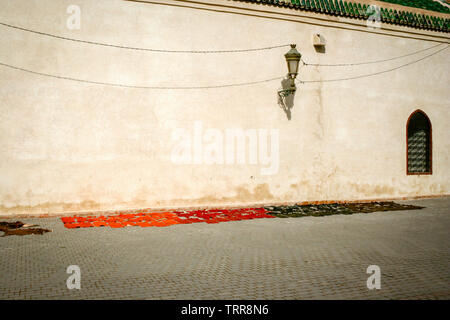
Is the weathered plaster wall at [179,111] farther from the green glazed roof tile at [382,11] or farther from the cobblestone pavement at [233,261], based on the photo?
the cobblestone pavement at [233,261]

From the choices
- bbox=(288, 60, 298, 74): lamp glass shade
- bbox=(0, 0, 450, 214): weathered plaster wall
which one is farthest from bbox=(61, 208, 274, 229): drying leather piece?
bbox=(288, 60, 298, 74): lamp glass shade

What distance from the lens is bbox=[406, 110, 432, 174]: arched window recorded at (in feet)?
46.8

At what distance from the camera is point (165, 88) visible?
10656 mm

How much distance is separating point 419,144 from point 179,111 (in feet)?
29.7

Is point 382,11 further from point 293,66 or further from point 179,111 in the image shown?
point 179,111

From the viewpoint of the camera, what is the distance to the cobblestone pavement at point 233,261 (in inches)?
185

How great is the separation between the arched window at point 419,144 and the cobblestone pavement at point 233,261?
5200mm

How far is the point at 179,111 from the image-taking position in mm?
10797

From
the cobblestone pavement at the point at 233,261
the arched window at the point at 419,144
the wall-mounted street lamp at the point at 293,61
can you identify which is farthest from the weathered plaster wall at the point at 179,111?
the cobblestone pavement at the point at 233,261

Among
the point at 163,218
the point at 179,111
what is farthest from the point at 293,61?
the point at 163,218

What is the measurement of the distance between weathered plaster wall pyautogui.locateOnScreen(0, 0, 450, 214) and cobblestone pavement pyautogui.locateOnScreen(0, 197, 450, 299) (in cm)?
170

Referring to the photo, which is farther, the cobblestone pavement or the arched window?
the arched window

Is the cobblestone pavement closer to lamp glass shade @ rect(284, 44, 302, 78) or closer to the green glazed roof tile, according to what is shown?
lamp glass shade @ rect(284, 44, 302, 78)
